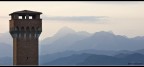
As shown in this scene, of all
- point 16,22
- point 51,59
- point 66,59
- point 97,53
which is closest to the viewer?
point 16,22

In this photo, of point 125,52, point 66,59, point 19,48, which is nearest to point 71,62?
point 66,59

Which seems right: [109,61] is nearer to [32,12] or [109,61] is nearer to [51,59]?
[51,59]

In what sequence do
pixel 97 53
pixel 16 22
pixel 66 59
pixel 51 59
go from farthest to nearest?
pixel 97 53 < pixel 66 59 < pixel 51 59 < pixel 16 22

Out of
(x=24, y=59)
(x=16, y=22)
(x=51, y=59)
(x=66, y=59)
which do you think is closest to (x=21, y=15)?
(x=16, y=22)

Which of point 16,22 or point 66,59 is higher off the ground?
point 16,22

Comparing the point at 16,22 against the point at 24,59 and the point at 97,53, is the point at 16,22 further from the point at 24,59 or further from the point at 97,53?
the point at 97,53

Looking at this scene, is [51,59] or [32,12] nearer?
[32,12]

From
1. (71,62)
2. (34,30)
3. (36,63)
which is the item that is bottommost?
(71,62)
